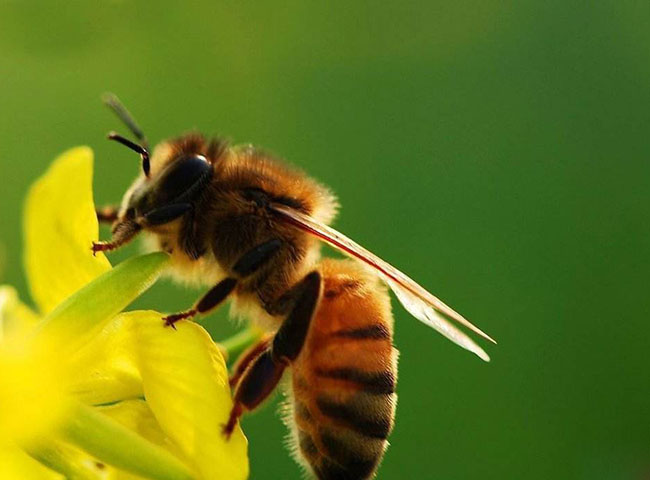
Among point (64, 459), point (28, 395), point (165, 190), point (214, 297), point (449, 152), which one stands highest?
point (449, 152)

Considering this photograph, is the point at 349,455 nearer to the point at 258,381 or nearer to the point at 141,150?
the point at 258,381

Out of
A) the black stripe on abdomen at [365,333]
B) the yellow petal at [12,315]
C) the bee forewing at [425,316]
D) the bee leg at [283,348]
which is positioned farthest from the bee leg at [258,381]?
the yellow petal at [12,315]

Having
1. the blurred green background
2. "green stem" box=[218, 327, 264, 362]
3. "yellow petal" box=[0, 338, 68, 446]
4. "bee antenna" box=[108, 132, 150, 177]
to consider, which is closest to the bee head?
"bee antenna" box=[108, 132, 150, 177]

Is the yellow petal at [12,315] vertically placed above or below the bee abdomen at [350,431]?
below

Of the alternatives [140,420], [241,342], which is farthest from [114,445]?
[241,342]

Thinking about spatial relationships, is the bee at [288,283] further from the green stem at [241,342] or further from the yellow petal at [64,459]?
the yellow petal at [64,459]
